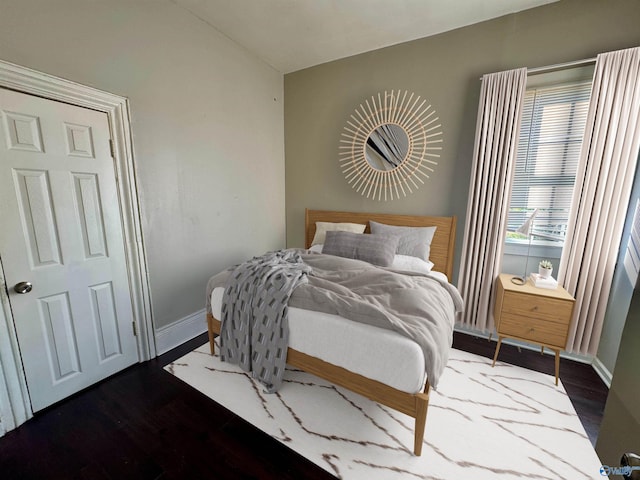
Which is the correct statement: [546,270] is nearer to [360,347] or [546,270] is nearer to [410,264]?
[410,264]

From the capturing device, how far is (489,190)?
7.88ft

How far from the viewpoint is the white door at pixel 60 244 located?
60.1 inches

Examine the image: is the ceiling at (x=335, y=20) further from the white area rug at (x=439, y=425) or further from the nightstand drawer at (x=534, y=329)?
the white area rug at (x=439, y=425)

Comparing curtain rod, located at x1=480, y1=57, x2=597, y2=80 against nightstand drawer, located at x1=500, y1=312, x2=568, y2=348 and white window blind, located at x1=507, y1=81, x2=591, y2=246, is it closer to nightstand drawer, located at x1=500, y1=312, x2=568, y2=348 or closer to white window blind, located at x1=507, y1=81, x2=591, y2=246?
white window blind, located at x1=507, y1=81, x2=591, y2=246

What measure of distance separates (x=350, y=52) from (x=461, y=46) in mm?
1139

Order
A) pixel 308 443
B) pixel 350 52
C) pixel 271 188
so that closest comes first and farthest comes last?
pixel 308 443
pixel 350 52
pixel 271 188

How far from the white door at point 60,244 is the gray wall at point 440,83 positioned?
7.10 feet

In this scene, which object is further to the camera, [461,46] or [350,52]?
[350,52]

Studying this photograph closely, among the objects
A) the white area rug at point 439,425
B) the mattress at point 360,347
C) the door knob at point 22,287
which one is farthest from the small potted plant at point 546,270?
the door knob at point 22,287

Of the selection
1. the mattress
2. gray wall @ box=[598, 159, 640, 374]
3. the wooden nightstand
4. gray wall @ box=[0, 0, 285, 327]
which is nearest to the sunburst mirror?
gray wall @ box=[0, 0, 285, 327]

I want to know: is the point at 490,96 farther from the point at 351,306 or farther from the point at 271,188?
the point at 271,188

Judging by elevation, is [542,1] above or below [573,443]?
above

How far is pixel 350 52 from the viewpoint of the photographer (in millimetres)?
2959

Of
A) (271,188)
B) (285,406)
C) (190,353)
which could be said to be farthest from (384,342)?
(271,188)
